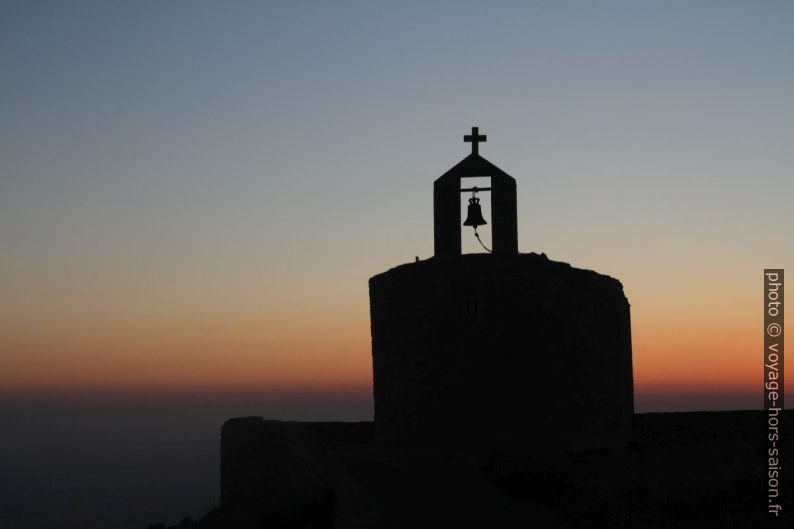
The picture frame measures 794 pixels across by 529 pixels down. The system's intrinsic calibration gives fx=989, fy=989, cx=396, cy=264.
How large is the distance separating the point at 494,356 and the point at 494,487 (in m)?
4.63

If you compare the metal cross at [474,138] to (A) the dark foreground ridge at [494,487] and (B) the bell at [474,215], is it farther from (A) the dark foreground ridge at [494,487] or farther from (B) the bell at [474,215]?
(A) the dark foreground ridge at [494,487]

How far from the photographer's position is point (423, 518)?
1251cm

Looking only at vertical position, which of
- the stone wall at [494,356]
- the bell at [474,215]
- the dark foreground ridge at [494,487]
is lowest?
the dark foreground ridge at [494,487]

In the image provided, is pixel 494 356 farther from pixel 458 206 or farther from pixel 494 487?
pixel 494 487

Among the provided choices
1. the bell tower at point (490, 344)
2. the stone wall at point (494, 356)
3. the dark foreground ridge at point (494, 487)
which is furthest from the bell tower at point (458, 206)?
the dark foreground ridge at point (494, 487)

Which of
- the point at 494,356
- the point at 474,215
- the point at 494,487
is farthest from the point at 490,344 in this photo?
the point at 494,487

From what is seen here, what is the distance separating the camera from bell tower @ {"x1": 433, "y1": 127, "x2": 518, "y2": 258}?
19766 mm

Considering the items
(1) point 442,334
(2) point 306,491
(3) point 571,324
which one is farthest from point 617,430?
(2) point 306,491

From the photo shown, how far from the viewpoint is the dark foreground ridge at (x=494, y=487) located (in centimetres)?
1219

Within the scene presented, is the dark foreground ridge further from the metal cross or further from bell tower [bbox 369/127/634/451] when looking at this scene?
the metal cross

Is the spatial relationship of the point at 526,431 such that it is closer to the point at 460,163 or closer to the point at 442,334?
the point at 442,334

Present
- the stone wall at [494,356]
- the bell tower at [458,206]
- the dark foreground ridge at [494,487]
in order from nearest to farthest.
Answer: the dark foreground ridge at [494,487] < the stone wall at [494,356] < the bell tower at [458,206]

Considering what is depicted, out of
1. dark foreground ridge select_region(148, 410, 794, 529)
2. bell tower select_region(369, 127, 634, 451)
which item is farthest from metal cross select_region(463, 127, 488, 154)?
dark foreground ridge select_region(148, 410, 794, 529)

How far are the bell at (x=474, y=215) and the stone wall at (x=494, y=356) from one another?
109 centimetres
